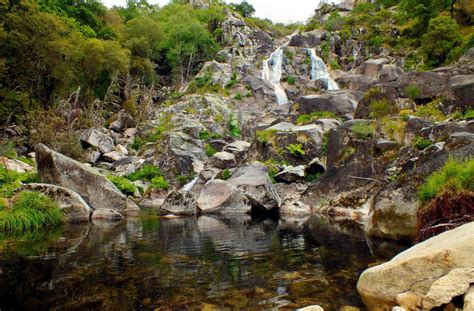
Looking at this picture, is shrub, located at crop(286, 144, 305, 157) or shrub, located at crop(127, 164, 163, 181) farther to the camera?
shrub, located at crop(127, 164, 163, 181)

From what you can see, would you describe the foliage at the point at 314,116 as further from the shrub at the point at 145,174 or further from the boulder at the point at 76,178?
the boulder at the point at 76,178

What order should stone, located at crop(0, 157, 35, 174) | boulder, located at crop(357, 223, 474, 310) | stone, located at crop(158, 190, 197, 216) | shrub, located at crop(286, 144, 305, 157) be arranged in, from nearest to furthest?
boulder, located at crop(357, 223, 474, 310), stone, located at crop(158, 190, 197, 216), stone, located at crop(0, 157, 35, 174), shrub, located at crop(286, 144, 305, 157)

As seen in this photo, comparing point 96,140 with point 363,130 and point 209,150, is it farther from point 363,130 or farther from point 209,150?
point 363,130

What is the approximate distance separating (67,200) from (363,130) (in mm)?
15982

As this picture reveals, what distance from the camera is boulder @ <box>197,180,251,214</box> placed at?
20.7m

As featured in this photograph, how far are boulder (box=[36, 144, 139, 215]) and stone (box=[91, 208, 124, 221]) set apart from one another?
87 cm

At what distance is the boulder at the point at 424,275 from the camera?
517 centimetres

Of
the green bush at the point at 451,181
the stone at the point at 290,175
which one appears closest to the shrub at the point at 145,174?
the stone at the point at 290,175

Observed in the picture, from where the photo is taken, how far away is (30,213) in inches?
626

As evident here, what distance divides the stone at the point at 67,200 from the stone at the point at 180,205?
4258 mm

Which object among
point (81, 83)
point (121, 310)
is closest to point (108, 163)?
point (81, 83)

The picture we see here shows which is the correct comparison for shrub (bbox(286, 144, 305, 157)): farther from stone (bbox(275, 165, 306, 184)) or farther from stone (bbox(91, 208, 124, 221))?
stone (bbox(91, 208, 124, 221))

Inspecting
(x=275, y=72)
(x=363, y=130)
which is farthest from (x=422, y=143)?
(x=275, y=72)

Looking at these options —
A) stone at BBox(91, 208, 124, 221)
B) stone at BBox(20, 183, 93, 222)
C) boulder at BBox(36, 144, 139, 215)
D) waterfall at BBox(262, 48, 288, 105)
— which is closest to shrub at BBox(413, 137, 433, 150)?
stone at BBox(91, 208, 124, 221)
